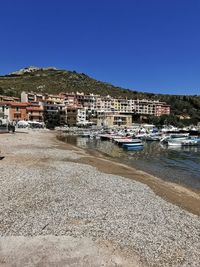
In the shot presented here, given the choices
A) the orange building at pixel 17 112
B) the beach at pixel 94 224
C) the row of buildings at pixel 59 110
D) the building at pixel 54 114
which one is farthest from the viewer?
the building at pixel 54 114

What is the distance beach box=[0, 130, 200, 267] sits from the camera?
32.5 feet

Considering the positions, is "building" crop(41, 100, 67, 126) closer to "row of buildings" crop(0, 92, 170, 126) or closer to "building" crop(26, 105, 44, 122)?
"row of buildings" crop(0, 92, 170, 126)

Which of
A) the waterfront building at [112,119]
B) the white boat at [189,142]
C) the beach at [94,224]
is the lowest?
the white boat at [189,142]

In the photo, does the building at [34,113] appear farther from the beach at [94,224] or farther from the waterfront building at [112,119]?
the beach at [94,224]

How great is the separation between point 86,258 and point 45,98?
548 feet

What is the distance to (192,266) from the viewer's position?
972 centimetres

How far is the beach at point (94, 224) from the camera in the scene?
390 inches

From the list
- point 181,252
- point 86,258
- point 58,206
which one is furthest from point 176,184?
point 86,258

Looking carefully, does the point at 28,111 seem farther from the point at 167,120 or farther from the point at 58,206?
the point at 58,206

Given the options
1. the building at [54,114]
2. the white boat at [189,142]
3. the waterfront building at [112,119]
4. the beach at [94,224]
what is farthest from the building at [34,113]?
the beach at [94,224]

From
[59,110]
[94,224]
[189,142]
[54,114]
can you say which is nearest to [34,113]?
[54,114]

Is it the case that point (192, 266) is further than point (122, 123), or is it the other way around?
point (122, 123)

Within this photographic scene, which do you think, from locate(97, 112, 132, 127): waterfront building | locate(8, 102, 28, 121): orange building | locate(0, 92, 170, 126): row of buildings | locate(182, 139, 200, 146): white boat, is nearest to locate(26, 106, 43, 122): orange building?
locate(0, 92, 170, 126): row of buildings

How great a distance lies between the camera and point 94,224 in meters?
12.6
